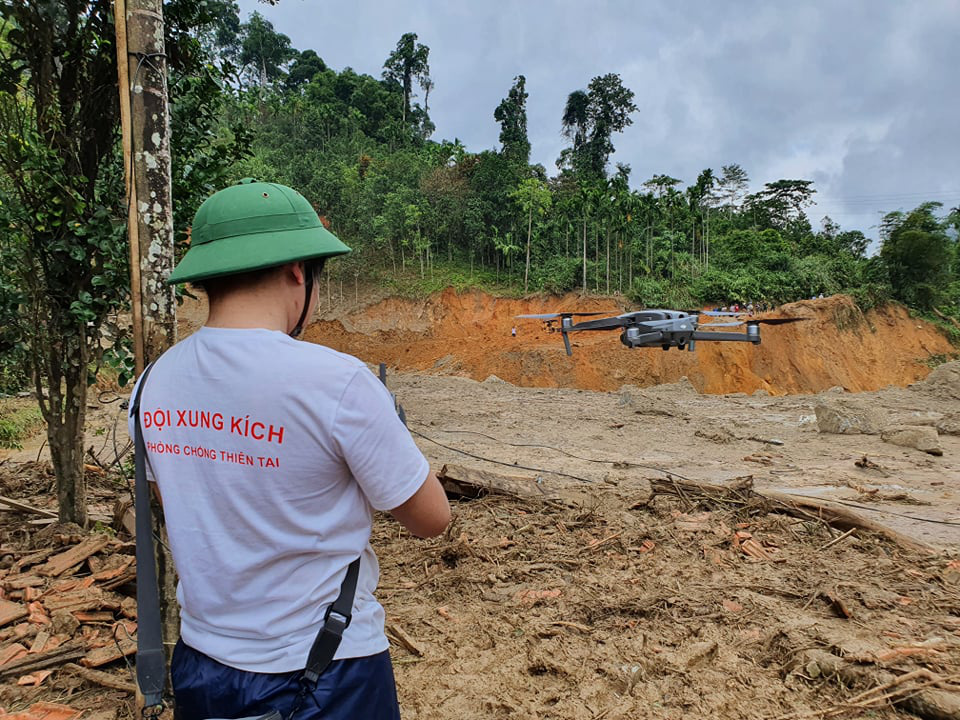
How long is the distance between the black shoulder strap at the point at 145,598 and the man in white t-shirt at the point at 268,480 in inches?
3.5

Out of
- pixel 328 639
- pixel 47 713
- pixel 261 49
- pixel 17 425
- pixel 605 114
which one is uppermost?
pixel 261 49

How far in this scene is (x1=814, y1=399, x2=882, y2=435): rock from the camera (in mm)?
12055

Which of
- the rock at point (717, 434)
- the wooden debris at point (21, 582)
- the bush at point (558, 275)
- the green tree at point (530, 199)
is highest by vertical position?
the green tree at point (530, 199)

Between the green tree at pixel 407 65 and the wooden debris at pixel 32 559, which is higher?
the green tree at pixel 407 65

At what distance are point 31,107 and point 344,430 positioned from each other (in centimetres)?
444

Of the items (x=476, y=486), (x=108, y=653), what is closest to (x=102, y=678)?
(x=108, y=653)

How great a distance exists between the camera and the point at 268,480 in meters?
1.19

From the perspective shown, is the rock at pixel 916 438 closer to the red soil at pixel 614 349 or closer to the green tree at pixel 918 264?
the red soil at pixel 614 349

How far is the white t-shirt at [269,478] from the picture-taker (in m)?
1.15

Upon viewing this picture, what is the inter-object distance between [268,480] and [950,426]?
1486cm

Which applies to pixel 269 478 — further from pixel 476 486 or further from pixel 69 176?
pixel 476 486

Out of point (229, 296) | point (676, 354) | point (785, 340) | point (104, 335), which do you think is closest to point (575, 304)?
point (676, 354)

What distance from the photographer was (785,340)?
25.9m

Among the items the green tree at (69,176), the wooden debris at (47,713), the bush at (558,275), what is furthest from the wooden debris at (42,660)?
the bush at (558,275)
